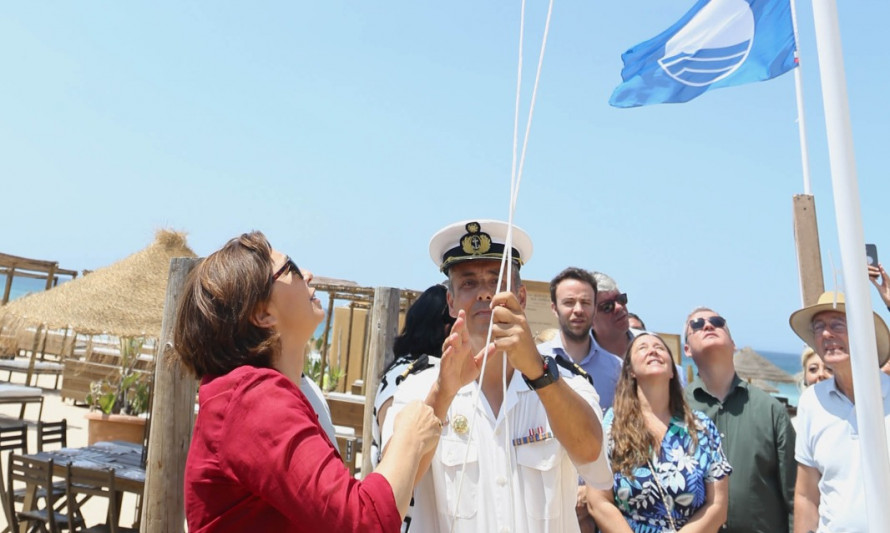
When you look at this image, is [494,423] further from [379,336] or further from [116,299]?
[116,299]

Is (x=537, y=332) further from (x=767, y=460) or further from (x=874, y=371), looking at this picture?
(x=874, y=371)

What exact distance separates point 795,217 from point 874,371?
2.21m

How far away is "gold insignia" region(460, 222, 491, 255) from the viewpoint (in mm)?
2414

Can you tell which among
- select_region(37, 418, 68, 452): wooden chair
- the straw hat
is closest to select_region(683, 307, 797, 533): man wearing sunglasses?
the straw hat

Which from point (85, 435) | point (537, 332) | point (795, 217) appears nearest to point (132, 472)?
point (537, 332)

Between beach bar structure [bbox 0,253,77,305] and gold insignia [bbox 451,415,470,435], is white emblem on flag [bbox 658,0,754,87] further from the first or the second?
beach bar structure [bbox 0,253,77,305]

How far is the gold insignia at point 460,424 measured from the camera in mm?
2225

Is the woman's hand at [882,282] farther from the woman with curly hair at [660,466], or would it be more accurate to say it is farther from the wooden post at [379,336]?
the wooden post at [379,336]

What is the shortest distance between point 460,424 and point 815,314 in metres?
2.01

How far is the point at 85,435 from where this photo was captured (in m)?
10.1

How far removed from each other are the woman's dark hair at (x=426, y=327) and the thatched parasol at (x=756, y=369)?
1688 cm

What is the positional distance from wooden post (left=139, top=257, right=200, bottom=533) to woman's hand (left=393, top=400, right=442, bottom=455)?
2048mm

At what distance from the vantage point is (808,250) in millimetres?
3527

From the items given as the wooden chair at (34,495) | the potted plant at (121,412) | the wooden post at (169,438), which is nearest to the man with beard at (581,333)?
the wooden post at (169,438)
